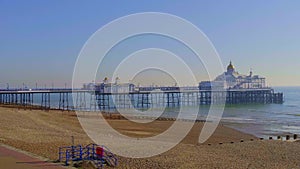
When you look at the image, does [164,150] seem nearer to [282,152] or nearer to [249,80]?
[282,152]

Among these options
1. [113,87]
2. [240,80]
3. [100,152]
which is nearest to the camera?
[100,152]

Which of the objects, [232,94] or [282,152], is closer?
[282,152]

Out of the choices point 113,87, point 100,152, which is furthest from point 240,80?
point 100,152

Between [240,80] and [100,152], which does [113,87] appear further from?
[100,152]

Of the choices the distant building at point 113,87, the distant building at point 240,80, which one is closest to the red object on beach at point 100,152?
the distant building at point 113,87

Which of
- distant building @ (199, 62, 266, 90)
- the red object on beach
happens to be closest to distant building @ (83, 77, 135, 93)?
distant building @ (199, 62, 266, 90)

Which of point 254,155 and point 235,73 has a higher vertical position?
point 235,73

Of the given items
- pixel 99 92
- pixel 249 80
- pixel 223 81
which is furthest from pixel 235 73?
pixel 99 92

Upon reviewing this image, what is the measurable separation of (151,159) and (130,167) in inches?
76.8

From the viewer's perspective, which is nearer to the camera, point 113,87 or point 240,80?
point 113,87

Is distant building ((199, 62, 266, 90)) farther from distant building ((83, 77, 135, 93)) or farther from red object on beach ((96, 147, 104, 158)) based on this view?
red object on beach ((96, 147, 104, 158))

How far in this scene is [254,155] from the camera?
17.4 meters

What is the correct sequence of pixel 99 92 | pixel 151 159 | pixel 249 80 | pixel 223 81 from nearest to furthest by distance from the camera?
pixel 151 159 < pixel 99 92 < pixel 223 81 < pixel 249 80

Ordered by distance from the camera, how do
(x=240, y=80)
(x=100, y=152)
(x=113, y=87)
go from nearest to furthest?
(x=100, y=152) < (x=113, y=87) < (x=240, y=80)
